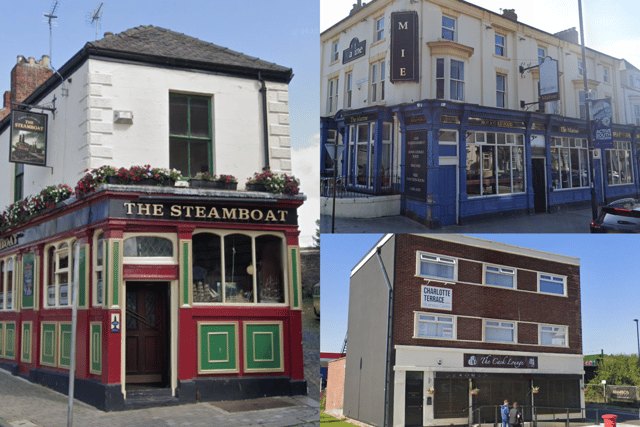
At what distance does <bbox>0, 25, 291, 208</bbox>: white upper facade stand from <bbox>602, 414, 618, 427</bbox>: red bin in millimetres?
7251

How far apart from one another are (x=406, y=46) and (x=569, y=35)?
1.71 meters

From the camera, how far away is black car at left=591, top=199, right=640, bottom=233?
278 inches

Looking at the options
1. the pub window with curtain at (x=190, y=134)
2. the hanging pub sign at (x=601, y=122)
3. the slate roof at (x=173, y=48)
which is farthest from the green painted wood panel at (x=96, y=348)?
the hanging pub sign at (x=601, y=122)

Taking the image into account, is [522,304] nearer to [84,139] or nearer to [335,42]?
[335,42]

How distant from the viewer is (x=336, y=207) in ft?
22.2

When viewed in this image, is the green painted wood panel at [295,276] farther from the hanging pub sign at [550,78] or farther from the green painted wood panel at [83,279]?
the hanging pub sign at [550,78]

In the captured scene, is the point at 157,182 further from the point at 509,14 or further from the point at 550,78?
the point at 550,78

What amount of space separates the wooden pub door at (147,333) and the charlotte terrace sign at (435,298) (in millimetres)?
6048

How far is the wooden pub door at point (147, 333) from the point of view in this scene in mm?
11742

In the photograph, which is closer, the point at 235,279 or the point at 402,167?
the point at 402,167

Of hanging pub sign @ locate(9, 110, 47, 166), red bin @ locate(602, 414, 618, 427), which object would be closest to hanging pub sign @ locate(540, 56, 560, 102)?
red bin @ locate(602, 414, 618, 427)

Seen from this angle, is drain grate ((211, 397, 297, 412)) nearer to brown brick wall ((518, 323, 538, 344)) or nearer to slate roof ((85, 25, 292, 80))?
brown brick wall ((518, 323, 538, 344))

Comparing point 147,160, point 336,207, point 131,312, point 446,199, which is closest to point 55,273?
point 131,312

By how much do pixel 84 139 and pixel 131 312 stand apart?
3050 millimetres
